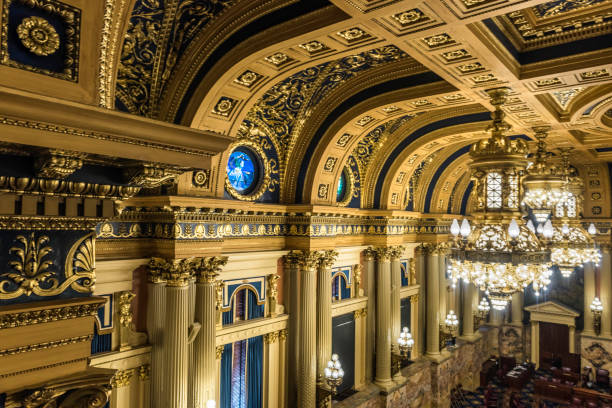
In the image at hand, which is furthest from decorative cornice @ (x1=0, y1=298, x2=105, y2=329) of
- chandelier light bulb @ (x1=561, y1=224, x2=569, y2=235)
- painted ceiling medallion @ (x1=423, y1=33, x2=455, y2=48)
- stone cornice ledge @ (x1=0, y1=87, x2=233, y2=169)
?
chandelier light bulb @ (x1=561, y1=224, x2=569, y2=235)

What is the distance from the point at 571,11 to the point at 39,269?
22.8 feet

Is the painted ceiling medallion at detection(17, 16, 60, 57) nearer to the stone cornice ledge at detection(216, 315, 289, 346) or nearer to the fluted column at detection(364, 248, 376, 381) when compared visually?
the stone cornice ledge at detection(216, 315, 289, 346)

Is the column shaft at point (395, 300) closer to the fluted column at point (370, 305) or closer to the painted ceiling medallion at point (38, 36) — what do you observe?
the fluted column at point (370, 305)

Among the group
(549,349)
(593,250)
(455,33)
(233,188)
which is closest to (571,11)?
(455,33)

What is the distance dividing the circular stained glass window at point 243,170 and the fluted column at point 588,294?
16.5m

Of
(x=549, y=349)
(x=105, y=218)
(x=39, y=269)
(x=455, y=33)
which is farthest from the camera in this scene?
(x=549, y=349)

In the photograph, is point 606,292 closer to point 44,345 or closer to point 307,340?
point 307,340

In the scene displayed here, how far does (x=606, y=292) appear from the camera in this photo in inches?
707

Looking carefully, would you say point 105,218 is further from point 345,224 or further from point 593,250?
point 593,250

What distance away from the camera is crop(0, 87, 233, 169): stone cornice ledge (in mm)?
1943

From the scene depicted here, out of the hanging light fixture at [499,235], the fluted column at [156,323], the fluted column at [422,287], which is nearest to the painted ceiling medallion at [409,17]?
the hanging light fixture at [499,235]

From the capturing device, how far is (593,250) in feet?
36.2

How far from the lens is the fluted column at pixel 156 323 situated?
7.16m

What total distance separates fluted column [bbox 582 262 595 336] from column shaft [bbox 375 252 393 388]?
36.0 feet
